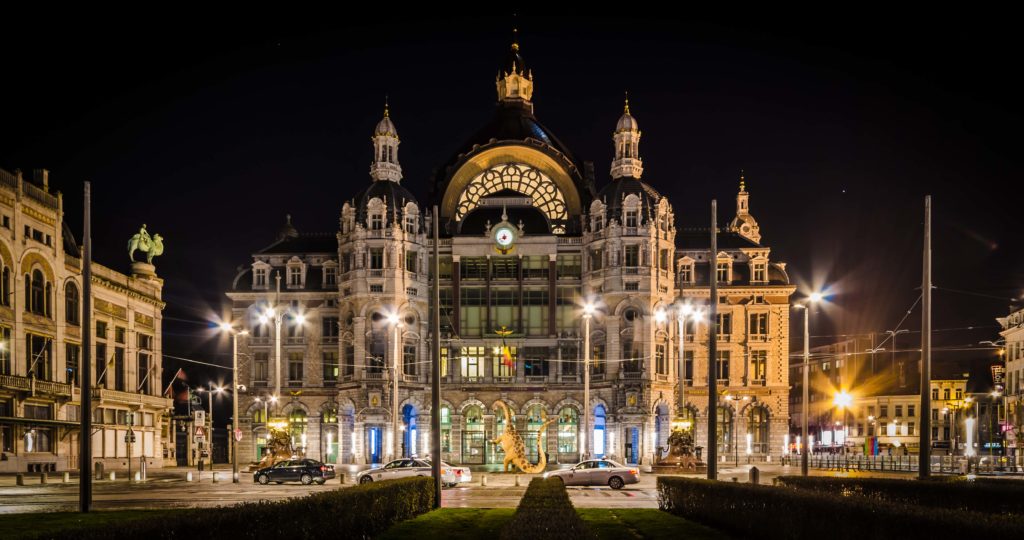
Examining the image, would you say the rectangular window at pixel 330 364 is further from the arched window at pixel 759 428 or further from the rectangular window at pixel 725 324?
the arched window at pixel 759 428

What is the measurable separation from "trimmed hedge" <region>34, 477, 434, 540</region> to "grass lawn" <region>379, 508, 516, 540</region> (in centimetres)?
52

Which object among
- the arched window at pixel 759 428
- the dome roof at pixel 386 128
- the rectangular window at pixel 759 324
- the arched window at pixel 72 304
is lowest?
the arched window at pixel 759 428

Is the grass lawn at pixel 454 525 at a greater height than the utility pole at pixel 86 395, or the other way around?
the utility pole at pixel 86 395

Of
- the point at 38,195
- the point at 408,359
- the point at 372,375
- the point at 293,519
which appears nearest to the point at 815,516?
the point at 293,519

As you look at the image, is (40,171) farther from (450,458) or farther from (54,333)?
(450,458)

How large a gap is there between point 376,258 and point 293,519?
2932 inches

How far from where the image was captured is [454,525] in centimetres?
2927

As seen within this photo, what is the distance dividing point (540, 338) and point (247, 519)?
252ft

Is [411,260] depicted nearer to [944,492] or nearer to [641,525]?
[641,525]

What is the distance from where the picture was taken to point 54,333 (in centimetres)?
7400

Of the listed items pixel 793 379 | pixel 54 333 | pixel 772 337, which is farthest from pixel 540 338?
pixel 793 379

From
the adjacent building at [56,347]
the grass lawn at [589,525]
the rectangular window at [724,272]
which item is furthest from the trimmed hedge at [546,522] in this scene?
the rectangular window at [724,272]

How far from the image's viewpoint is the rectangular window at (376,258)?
94500 millimetres

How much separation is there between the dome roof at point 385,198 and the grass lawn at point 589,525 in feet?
205
